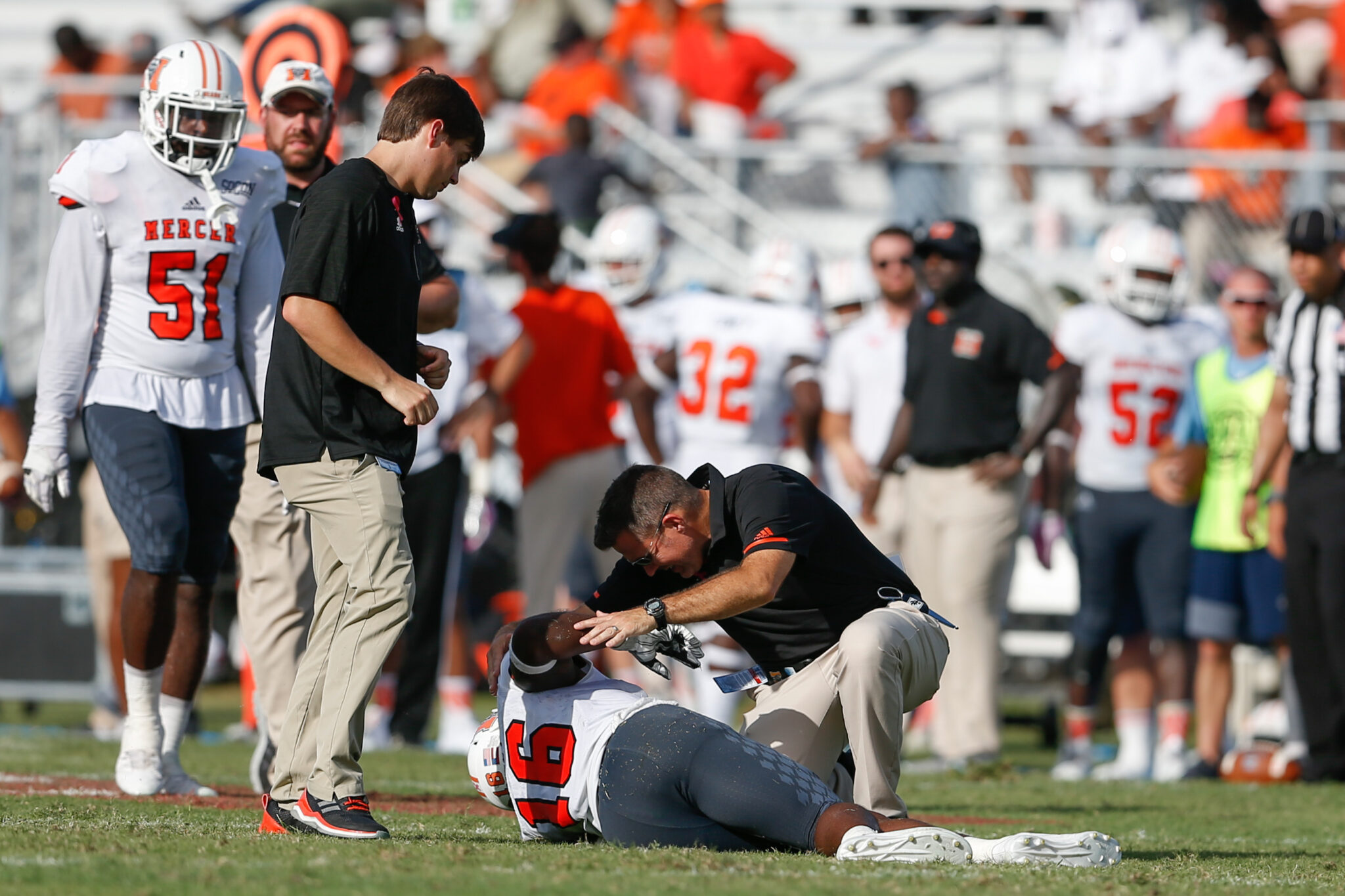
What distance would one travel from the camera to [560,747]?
489cm

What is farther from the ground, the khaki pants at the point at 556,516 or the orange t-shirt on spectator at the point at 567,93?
the orange t-shirt on spectator at the point at 567,93

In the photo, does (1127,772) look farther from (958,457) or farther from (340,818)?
(340,818)

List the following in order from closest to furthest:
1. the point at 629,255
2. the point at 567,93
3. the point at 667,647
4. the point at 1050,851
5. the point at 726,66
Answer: the point at 1050,851 → the point at 667,647 → the point at 629,255 → the point at 726,66 → the point at 567,93

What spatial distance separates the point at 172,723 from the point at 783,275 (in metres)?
5.00

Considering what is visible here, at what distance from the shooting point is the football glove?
497 centimetres

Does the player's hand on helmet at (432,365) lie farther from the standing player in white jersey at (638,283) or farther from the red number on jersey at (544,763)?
the standing player in white jersey at (638,283)

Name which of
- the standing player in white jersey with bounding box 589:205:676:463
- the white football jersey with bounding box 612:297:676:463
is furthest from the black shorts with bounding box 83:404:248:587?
the standing player in white jersey with bounding box 589:205:676:463

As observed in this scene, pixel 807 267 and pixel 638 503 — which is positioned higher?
pixel 807 267

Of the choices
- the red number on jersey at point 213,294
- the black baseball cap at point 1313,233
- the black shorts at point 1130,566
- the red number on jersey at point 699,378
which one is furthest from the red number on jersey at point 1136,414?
the red number on jersey at point 213,294

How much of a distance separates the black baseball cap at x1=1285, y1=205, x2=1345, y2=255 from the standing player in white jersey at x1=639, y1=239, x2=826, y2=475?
2467 mm

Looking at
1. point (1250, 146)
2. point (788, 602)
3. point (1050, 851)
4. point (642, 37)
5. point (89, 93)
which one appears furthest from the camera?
point (642, 37)

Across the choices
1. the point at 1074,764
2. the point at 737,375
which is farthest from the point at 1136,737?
the point at 737,375

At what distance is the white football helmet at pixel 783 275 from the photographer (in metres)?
10.2

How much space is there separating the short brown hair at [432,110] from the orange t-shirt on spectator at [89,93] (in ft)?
29.3
